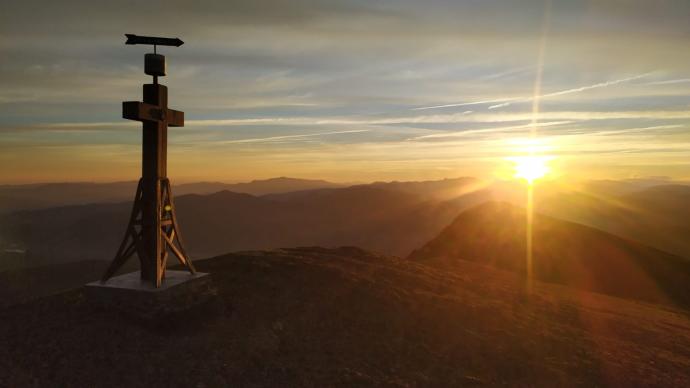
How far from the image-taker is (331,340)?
9.25 metres

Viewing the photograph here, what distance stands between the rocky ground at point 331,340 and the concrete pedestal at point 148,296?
23cm

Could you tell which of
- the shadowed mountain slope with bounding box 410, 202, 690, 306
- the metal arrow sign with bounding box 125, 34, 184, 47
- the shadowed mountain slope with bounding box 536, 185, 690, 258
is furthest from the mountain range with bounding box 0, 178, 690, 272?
the metal arrow sign with bounding box 125, 34, 184, 47

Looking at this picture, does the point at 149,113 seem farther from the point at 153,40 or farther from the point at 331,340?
the point at 331,340

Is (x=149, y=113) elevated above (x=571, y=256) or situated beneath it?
elevated above

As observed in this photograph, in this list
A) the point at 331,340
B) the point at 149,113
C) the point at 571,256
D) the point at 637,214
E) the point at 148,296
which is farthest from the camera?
the point at 637,214

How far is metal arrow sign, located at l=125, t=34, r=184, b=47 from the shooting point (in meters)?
9.23

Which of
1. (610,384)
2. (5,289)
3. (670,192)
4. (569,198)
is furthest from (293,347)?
(670,192)

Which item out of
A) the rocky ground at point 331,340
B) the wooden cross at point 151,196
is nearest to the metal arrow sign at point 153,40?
the wooden cross at point 151,196

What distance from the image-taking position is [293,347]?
8.71m

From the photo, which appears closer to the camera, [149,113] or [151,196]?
[149,113]

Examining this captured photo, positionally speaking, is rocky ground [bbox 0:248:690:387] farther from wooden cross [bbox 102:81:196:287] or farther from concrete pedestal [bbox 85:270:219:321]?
wooden cross [bbox 102:81:196:287]

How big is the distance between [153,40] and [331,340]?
727cm

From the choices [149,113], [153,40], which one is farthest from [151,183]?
[153,40]

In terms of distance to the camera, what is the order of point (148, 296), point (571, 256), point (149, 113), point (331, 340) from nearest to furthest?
point (148, 296) → point (149, 113) → point (331, 340) → point (571, 256)
